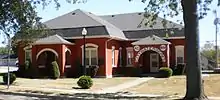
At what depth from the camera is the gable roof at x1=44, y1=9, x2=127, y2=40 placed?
39.4m

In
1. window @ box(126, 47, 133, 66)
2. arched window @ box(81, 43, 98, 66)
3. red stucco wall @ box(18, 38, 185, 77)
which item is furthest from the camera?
window @ box(126, 47, 133, 66)

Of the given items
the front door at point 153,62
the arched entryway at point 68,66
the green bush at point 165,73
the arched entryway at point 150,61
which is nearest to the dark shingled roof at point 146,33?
the arched entryway at point 150,61

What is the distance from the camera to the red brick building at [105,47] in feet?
125

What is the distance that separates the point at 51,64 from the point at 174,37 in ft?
39.9

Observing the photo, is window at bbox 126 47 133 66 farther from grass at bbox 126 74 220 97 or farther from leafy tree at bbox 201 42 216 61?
leafy tree at bbox 201 42 216 61

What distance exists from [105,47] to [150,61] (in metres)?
6.68

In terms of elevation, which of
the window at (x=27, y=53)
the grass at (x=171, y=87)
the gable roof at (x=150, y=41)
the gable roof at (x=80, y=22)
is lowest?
the grass at (x=171, y=87)

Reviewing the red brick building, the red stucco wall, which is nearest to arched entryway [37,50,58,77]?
the red brick building

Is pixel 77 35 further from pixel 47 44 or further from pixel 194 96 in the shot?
pixel 194 96

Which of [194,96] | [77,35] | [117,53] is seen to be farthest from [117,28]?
[194,96]

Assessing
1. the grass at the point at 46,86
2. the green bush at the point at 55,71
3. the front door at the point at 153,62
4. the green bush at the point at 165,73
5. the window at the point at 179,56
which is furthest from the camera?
the front door at the point at 153,62

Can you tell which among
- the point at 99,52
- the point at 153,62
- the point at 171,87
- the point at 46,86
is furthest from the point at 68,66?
the point at 171,87

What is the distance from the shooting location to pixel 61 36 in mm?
39281

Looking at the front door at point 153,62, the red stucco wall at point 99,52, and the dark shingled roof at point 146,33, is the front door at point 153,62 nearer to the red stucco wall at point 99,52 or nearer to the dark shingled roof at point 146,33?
the red stucco wall at point 99,52
